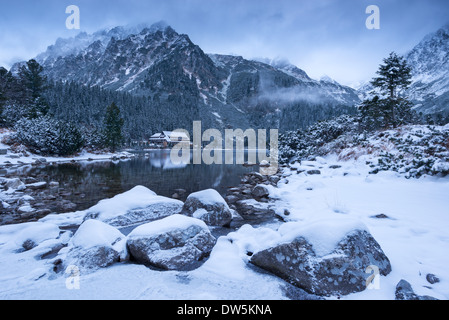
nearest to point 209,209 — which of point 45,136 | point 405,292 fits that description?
point 405,292

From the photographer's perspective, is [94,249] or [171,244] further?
[171,244]

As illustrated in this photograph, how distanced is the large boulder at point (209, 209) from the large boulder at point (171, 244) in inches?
83.6

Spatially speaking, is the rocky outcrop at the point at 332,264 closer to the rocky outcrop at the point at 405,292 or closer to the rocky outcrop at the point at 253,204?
the rocky outcrop at the point at 405,292

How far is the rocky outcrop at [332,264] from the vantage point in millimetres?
3465

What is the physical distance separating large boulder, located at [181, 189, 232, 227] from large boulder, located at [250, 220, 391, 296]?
3.28 m

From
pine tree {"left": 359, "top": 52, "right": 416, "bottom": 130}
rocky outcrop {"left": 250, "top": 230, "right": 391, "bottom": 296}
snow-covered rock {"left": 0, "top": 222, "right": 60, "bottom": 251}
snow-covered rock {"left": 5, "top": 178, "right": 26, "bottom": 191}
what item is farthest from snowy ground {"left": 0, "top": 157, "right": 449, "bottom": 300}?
pine tree {"left": 359, "top": 52, "right": 416, "bottom": 130}

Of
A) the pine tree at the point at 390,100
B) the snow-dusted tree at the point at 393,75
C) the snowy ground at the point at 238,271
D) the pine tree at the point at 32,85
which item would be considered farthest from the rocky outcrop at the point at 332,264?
the pine tree at the point at 32,85

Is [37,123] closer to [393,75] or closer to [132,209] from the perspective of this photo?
[132,209]

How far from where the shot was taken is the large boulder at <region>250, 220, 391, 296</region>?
137 inches

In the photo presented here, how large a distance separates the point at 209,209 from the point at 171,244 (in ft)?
9.47

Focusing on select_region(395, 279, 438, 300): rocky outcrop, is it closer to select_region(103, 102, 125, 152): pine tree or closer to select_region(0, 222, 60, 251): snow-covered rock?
select_region(0, 222, 60, 251): snow-covered rock

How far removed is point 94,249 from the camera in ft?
14.3

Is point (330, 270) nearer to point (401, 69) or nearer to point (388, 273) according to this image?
point (388, 273)
